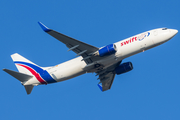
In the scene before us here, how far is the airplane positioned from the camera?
1759 inches

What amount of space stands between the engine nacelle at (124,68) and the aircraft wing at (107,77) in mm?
944

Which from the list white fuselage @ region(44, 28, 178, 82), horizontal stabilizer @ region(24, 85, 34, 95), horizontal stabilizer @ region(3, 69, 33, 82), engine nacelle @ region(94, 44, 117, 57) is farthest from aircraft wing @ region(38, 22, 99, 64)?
horizontal stabilizer @ region(24, 85, 34, 95)

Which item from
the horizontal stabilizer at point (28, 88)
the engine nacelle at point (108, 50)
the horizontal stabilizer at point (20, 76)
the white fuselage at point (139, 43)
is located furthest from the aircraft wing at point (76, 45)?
the horizontal stabilizer at point (28, 88)

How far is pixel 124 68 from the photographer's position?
5119 cm

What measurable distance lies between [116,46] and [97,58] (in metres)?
3.92

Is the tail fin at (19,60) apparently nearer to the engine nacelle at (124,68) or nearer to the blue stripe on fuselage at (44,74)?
the blue stripe on fuselage at (44,74)

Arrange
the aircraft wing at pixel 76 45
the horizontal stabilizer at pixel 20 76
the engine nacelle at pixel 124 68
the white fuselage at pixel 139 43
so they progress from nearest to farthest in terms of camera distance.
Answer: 1. the aircraft wing at pixel 76 45
2. the white fuselage at pixel 139 43
3. the horizontal stabilizer at pixel 20 76
4. the engine nacelle at pixel 124 68

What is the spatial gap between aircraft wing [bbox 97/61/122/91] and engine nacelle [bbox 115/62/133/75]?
0.94 meters

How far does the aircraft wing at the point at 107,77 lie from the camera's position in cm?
5236

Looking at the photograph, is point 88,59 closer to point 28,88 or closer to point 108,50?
point 108,50

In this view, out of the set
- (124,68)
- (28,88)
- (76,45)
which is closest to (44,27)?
(76,45)

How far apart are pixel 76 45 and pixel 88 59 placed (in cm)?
354

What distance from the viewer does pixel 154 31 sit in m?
45.8

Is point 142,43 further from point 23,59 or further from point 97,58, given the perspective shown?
point 23,59
